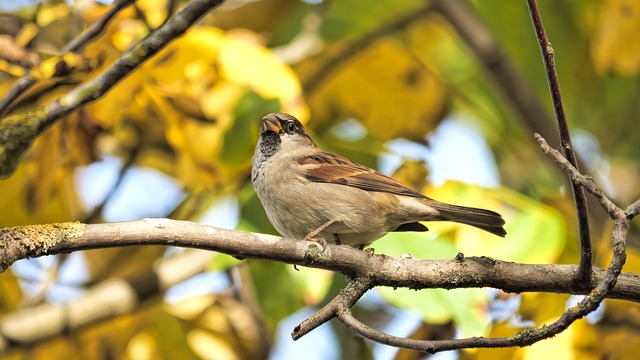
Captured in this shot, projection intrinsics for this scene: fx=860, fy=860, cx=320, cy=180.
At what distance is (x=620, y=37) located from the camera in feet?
14.7

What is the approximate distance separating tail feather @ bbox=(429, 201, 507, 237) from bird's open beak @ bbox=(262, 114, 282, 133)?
107 centimetres

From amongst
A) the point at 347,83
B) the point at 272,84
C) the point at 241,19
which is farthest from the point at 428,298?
the point at 241,19

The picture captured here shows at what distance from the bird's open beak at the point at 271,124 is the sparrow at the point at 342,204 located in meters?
0.32

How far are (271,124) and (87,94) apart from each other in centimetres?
184

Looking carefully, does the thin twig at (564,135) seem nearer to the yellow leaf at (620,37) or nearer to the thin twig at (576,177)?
the thin twig at (576,177)

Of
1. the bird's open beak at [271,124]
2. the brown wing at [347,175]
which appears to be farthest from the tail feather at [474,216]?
the bird's open beak at [271,124]

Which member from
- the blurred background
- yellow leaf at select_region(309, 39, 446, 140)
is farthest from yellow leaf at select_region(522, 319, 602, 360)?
yellow leaf at select_region(309, 39, 446, 140)

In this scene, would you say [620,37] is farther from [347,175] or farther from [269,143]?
[269,143]

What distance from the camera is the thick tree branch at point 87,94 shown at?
115 inches

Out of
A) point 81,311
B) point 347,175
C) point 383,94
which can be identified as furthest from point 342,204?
point 81,311

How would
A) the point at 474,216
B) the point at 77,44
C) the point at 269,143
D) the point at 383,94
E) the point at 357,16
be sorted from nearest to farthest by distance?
the point at 77,44 → the point at 474,216 → the point at 269,143 → the point at 357,16 → the point at 383,94

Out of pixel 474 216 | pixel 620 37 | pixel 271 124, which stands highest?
pixel 620 37

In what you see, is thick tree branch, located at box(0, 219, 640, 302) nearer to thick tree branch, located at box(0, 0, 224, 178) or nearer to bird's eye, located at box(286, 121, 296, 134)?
thick tree branch, located at box(0, 0, 224, 178)

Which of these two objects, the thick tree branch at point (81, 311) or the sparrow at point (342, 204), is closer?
the sparrow at point (342, 204)
